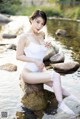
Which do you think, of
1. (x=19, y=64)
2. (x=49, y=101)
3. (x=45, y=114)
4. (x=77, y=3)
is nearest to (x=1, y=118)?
(x=45, y=114)

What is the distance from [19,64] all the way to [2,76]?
1.53 meters

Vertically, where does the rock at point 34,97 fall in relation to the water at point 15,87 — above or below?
above

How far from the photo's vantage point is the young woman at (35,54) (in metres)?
6.44

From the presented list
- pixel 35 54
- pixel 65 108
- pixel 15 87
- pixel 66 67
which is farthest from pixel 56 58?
pixel 65 108

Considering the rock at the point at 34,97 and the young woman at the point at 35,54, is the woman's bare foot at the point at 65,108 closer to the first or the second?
the young woman at the point at 35,54

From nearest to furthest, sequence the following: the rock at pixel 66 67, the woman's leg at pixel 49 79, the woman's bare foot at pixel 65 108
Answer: the woman's bare foot at pixel 65 108, the woman's leg at pixel 49 79, the rock at pixel 66 67

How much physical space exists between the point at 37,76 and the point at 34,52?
47 centimetres

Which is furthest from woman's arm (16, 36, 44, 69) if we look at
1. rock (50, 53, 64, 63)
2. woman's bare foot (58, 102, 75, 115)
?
rock (50, 53, 64, 63)

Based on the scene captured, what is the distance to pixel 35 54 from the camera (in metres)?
6.66

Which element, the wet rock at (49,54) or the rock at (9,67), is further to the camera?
the wet rock at (49,54)

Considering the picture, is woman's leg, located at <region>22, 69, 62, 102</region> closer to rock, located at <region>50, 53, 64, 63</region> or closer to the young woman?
the young woman

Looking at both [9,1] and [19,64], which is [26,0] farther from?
[19,64]

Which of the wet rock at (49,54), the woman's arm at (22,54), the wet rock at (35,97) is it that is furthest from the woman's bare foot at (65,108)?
the wet rock at (49,54)

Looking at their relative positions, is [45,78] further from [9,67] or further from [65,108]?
[9,67]
